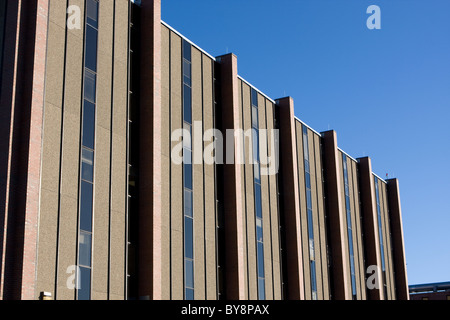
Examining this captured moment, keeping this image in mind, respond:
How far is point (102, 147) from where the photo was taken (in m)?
25.9

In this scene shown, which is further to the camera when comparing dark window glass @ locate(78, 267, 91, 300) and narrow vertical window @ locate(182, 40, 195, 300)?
narrow vertical window @ locate(182, 40, 195, 300)

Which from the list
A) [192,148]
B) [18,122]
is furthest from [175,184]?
[18,122]

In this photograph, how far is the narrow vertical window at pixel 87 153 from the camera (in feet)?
78.0

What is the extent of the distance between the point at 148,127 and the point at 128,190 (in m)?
3.20

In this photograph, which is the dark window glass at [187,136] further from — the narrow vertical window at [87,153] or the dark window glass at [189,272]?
the narrow vertical window at [87,153]

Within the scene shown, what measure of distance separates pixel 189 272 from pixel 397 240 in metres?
32.8

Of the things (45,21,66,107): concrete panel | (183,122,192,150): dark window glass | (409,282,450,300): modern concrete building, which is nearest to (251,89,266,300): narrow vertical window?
(183,122,192,150): dark window glass

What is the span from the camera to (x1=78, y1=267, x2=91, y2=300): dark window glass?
921 inches

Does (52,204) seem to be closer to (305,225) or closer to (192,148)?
(192,148)

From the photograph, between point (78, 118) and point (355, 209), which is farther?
point (355, 209)

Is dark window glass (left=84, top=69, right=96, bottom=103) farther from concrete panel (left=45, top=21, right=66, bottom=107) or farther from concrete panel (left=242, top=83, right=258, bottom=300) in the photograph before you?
concrete panel (left=242, top=83, right=258, bottom=300)

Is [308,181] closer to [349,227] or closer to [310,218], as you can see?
[310,218]

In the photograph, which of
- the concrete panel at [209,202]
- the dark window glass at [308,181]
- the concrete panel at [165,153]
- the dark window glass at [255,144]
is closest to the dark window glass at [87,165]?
the concrete panel at [165,153]

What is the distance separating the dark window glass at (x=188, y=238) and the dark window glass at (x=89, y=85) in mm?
7837
